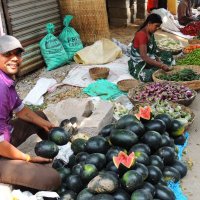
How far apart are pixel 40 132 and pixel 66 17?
3824mm

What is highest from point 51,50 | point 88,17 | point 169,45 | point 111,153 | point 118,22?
point 111,153

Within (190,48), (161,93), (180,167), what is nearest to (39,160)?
(180,167)

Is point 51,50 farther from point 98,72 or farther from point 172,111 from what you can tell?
point 172,111

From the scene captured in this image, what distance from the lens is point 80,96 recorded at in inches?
215

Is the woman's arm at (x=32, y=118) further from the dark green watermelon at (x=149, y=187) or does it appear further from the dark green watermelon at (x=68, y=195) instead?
the dark green watermelon at (x=149, y=187)

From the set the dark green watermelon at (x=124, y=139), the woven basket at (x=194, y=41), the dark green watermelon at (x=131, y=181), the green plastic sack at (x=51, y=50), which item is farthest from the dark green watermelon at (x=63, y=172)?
the woven basket at (x=194, y=41)

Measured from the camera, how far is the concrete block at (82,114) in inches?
158

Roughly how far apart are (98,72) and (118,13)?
432 cm

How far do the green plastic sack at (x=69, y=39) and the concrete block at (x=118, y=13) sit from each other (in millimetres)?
2973

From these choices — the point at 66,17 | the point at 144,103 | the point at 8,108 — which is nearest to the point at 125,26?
the point at 66,17

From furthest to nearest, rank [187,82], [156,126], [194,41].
Answer: [194,41]
[187,82]
[156,126]

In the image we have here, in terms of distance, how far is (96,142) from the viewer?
10.3 feet

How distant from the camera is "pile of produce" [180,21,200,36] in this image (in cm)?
846

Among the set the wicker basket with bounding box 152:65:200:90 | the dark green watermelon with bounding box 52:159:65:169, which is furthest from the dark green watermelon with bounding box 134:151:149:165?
the wicker basket with bounding box 152:65:200:90
